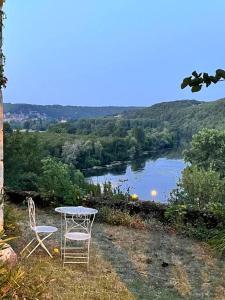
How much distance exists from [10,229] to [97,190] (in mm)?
4725

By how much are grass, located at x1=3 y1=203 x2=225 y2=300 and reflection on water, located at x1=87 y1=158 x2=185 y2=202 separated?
3245 cm

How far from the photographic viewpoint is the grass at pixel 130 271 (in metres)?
4.94

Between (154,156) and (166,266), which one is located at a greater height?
(166,266)

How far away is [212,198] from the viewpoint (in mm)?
15852

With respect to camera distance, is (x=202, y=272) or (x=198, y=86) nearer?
(x=198, y=86)

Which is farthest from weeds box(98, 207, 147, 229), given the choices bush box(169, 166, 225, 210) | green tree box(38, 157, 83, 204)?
bush box(169, 166, 225, 210)

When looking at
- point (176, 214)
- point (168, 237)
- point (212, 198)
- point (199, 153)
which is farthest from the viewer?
Result: point (199, 153)

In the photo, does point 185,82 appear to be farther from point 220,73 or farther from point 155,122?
point 155,122

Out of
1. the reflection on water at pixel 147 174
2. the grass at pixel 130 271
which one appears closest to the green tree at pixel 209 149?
the reflection on water at pixel 147 174

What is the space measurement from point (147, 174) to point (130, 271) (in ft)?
154

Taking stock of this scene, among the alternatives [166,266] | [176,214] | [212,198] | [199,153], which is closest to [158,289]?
[166,266]

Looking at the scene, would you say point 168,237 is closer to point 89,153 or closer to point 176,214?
point 176,214

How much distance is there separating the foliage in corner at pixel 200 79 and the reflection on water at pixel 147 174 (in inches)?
1514

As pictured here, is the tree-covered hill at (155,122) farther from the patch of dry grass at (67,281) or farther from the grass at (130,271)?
the patch of dry grass at (67,281)
